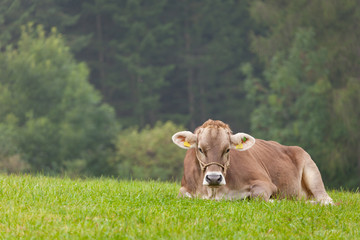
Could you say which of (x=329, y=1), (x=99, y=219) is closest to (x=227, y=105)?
(x=329, y=1)

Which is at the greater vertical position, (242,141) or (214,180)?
(242,141)

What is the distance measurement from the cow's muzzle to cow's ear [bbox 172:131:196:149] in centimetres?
84

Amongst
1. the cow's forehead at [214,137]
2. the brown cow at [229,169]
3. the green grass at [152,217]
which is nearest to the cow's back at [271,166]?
the brown cow at [229,169]

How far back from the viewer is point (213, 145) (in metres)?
7.91

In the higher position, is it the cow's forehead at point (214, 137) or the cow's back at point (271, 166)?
the cow's forehead at point (214, 137)

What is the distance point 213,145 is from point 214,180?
639 mm

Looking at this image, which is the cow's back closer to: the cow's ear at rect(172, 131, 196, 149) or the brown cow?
the brown cow

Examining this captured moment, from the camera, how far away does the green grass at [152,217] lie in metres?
5.62

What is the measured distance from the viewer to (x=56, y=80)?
3631 cm

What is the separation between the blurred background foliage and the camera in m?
31.5

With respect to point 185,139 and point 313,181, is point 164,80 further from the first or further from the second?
point 185,139

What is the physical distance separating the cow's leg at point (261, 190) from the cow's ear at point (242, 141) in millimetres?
491

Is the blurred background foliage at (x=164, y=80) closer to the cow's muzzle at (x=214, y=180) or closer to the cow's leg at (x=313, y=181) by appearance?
the cow's leg at (x=313, y=181)

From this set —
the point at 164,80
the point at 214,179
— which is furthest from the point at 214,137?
the point at 164,80
